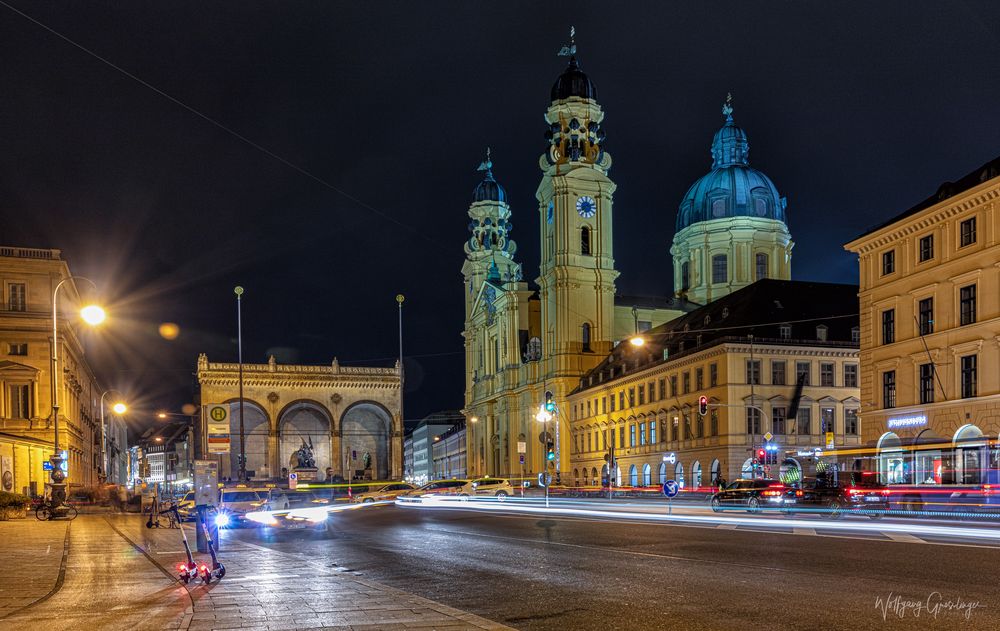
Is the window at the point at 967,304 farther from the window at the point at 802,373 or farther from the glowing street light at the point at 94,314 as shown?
the glowing street light at the point at 94,314

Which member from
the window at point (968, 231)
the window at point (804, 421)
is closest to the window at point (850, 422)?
the window at point (804, 421)

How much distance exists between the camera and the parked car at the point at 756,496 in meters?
37.4

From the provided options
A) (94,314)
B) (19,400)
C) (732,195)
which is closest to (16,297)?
(19,400)

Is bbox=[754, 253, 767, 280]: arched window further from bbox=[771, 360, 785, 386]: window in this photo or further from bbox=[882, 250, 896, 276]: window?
bbox=[882, 250, 896, 276]: window

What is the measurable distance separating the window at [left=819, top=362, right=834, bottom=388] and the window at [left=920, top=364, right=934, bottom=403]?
20104 mm

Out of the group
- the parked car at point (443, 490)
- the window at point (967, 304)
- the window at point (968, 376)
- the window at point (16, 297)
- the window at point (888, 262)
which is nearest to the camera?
the window at point (968, 376)

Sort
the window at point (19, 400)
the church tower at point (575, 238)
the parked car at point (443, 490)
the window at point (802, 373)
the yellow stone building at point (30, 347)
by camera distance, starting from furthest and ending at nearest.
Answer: the church tower at point (575, 238) → the window at point (802, 373) → the parked car at point (443, 490) → the window at point (19, 400) → the yellow stone building at point (30, 347)

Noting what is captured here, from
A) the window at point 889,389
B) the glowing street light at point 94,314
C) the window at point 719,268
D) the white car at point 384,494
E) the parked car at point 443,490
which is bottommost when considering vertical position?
the white car at point 384,494

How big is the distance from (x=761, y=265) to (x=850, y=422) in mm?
40090

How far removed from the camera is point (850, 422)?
64.1 metres

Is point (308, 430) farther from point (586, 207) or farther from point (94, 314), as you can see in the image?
point (94, 314)

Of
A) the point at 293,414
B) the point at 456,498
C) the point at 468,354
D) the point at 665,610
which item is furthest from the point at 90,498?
the point at 468,354

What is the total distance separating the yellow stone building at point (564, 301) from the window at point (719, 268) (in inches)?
200

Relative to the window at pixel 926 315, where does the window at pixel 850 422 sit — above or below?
below
